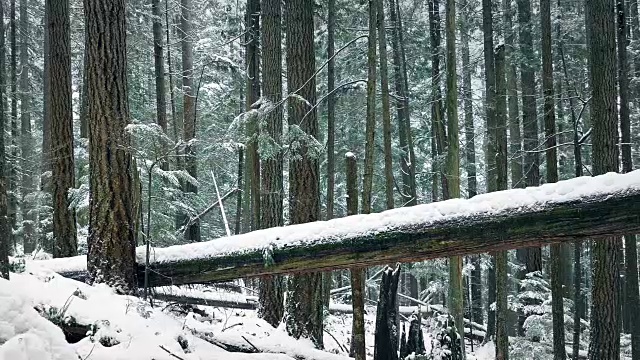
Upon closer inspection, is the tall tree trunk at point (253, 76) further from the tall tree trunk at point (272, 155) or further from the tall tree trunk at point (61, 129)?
the tall tree trunk at point (61, 129)

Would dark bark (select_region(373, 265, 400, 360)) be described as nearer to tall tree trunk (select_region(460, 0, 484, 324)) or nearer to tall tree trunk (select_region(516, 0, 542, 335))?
tall tree trunk (select_region(516, 0, 542, 335))

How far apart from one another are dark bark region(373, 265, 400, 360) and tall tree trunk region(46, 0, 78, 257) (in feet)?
22.6

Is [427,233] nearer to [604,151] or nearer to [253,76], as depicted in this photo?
[604,151]

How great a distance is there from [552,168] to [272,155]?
251 inches

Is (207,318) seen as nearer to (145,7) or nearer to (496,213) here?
(496,213)

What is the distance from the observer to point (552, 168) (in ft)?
38.4

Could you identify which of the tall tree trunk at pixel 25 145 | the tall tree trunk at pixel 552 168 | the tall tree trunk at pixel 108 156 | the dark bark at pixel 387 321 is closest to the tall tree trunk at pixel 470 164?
→ the tall tree trunk at pixel 552 168

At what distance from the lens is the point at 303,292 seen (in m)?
8.12

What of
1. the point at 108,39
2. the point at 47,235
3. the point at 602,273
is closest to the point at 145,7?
Result: the point at 47,235

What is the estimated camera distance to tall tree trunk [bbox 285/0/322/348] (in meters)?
8.09

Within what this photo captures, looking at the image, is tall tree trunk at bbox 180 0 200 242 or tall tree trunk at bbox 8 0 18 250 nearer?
tall tree trunk at bbox 180 0 200 242

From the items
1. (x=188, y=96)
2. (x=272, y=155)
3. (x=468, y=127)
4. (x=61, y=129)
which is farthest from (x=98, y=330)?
(x=468, y=127)

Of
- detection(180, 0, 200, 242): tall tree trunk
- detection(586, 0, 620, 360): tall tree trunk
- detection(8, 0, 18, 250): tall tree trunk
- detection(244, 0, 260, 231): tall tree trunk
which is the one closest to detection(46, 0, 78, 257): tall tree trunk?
detection(180, 0, 200, 242): tall tree trunk

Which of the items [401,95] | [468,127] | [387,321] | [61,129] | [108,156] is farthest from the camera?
[468,127]
